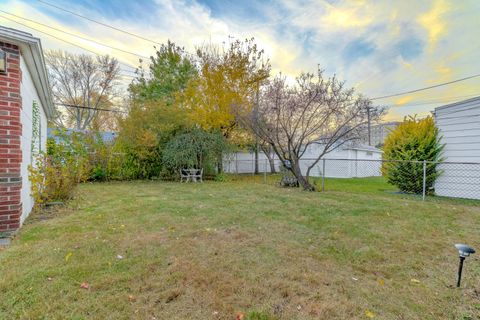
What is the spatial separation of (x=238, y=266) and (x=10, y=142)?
3627 mm

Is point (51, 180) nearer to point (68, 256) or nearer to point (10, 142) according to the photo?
point (10, 142)

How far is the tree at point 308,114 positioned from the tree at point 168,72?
8.58 metres

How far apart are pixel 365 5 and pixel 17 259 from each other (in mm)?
10191

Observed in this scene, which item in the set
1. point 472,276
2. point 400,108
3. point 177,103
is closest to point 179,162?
point 177,103

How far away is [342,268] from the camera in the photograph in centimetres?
261

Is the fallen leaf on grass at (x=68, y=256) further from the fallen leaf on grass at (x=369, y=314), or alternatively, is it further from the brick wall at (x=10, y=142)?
the fallen leaf on grass at (x=369, y=314)

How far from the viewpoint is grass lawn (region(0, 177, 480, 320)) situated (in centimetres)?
189

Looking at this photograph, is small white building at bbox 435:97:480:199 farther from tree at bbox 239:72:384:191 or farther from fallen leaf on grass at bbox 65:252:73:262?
fallen leaf on grass at bbox 65:252:73:262

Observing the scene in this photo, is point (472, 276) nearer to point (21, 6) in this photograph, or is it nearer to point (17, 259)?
point (17, 259)

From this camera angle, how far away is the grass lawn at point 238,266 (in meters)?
1.89

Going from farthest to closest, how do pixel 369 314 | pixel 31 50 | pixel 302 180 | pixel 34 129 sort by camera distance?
pixel 302 180 → pixel 34 129 → pixel 31 50 → pixel 369 314

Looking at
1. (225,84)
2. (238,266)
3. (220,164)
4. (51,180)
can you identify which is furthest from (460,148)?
(51,180)

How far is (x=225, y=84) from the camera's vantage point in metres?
11.6

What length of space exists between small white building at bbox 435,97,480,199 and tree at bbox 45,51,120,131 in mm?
20593
